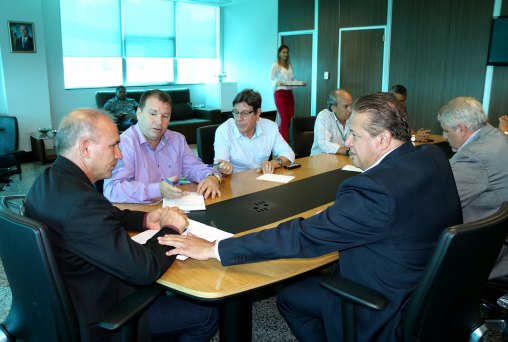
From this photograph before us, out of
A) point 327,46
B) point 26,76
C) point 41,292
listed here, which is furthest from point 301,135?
point 26,76

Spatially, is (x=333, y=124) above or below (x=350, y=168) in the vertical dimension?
above

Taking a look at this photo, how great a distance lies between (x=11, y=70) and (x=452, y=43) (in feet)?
21.8

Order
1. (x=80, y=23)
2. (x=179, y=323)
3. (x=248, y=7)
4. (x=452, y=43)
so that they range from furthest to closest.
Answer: (x=248, y=7) < (x=80, y=23) < (x=452, y=43) < (x=179, y=323)

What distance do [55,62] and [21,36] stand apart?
1.01 metres

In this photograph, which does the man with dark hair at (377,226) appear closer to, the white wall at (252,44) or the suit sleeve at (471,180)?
the suit sleeve at (471,180)

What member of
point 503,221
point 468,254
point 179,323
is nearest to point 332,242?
point 468,254

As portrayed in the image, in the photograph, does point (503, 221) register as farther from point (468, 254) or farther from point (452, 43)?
point (452, 43)

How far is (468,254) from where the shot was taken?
51.9 inches

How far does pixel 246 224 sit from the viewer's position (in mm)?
1976

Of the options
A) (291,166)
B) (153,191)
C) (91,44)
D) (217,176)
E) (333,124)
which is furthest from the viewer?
(91,44)

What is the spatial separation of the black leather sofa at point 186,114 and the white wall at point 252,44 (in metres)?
1.42

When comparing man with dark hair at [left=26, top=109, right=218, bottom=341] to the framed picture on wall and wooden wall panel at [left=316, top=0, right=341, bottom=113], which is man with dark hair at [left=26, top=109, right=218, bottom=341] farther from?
wooden wall panel at [left=316, top=0, right=341, bottom=113]

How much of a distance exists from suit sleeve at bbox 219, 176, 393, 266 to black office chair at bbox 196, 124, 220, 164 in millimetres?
1859

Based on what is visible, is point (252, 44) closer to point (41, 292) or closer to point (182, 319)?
point (182, 319)
